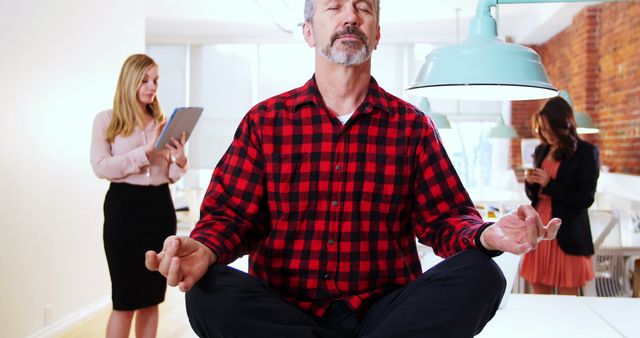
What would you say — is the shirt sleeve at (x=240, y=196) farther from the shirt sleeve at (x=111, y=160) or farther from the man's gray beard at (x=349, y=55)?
the shirt sleeve at (x=111, y=160)

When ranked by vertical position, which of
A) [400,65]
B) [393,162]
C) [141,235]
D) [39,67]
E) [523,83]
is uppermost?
[400,65]

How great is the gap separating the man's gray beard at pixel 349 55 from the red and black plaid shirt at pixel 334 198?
0.11 metres

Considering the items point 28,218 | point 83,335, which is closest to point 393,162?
point 28,218

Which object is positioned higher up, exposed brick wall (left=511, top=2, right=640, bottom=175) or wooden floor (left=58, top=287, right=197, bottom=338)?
exposed brick wall (left=511, top=2, right=640, bottom=175)

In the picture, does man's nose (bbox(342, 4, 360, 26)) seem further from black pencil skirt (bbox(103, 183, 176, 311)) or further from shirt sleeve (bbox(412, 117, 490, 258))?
black pencil skirt (bbox(103, 183, 176, 311))

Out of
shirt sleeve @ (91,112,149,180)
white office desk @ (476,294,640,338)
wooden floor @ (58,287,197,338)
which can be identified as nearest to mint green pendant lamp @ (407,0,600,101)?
white office desk @ (476,294,640,338)

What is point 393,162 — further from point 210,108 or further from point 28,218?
point 210,108

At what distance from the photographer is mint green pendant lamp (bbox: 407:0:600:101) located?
1.62 metres

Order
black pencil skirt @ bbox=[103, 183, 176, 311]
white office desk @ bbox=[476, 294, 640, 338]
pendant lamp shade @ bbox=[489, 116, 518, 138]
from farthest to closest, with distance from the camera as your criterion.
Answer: pendant lamp shade @ bbox=[489, 116, 518, 138] → black pencil skirt @ bbox=[103, 183, 176, 311] → white office desk @ bbox=[476, 294, 640, 338]

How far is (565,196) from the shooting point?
356 cm

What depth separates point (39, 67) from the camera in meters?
4.01

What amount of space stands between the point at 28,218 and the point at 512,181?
6543 mm

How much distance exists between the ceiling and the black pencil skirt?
12.7ft

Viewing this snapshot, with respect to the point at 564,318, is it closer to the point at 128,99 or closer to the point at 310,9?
the point at 310,9
